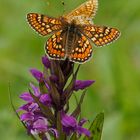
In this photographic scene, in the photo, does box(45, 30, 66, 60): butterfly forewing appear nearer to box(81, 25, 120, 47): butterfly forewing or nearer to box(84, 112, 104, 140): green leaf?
box(81, 25, 120, 47): butterfly forewing

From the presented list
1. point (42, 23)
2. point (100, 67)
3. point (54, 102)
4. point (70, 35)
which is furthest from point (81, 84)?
point (100, 67)

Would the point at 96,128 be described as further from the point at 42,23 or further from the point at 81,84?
the point at 42,23

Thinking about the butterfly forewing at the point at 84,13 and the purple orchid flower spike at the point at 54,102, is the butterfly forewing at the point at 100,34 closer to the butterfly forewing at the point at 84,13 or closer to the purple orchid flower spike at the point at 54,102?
the butterfly forewing at the point at 84,13

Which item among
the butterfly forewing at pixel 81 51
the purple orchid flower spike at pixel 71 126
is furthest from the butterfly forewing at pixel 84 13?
the purple orchid flower spike at pixel 71 126

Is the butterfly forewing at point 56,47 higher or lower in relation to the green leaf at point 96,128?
higher

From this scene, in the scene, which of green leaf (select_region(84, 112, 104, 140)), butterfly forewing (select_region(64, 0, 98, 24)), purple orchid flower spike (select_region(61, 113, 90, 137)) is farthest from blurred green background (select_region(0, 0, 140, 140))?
butterfly forewing (select_region(64, 0, 98, 24))
